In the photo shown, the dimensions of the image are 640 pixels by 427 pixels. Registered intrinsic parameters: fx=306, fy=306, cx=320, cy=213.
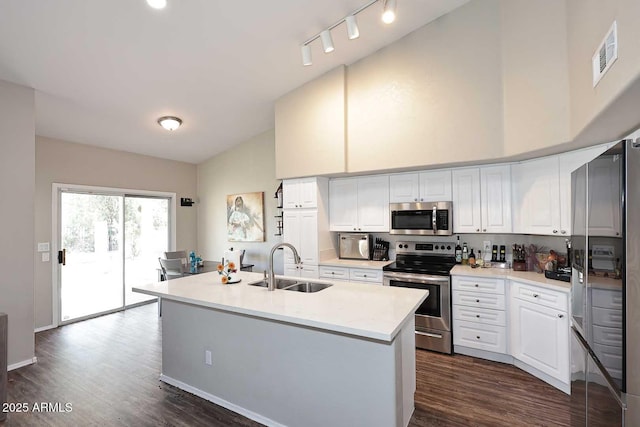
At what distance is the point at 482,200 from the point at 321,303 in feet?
8.15

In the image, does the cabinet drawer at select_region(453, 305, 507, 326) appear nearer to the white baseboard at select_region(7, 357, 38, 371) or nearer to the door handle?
the white baseboard at select_region(7, 357, 38, 371)

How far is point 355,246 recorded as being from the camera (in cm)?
450

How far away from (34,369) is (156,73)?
3418mm

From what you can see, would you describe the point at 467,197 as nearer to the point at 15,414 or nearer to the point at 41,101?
the point at 15,414

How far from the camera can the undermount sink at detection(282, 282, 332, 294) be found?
277cm

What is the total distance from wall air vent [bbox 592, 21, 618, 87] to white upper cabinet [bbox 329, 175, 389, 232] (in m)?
2.48

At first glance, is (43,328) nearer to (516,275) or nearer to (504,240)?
(516,275)

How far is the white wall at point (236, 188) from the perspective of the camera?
18.6ft

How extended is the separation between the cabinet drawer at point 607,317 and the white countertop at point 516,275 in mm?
1302

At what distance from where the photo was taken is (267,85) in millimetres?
4195

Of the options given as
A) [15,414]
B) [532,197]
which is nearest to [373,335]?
[532,197]

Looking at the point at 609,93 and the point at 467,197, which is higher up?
the point at 609,93

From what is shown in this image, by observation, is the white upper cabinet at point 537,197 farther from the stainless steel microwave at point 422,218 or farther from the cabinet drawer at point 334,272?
the cabinet drawer at point 334,272

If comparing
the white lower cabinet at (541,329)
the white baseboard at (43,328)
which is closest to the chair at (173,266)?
the white baseboard at (43,328)
